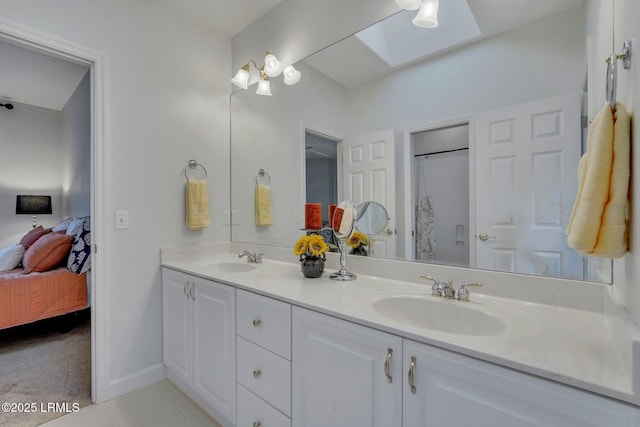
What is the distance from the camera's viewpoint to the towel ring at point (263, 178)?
224 cm

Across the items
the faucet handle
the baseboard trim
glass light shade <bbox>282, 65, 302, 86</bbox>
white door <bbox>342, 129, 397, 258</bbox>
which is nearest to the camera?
the faucet handle

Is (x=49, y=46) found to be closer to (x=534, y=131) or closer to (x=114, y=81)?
(x=114, y=81)

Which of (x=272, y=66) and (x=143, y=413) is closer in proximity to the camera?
(x=143, y=413)

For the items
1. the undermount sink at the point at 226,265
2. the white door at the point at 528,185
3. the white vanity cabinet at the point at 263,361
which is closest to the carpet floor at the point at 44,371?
the undermount sink at the point at 226,265

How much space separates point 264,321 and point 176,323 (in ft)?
2.93

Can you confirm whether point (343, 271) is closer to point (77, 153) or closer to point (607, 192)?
point (607, 192)

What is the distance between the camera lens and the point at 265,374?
1.25 meters

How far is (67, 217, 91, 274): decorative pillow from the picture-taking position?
2576 mm

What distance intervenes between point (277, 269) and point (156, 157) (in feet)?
3.66

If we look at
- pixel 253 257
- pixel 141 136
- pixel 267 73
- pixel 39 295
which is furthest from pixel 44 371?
pixel 267 73

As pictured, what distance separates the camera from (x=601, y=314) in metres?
0.98

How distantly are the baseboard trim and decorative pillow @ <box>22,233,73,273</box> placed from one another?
Answer: 1532 millimetres

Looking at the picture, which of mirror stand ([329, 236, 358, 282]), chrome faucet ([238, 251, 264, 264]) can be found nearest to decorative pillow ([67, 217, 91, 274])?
chrome faucet ([238, 251, 264, 264])

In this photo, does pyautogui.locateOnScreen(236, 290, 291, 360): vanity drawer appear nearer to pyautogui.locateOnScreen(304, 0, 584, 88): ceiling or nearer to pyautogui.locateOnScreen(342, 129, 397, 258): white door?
pyautogui.locateOnScreen(342, 129, 397, 258): white door
